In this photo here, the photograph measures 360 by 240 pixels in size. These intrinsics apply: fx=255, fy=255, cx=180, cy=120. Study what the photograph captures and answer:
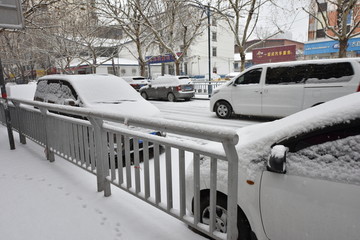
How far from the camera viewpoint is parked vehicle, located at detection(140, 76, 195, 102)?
16.1m

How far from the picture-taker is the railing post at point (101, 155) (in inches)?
125

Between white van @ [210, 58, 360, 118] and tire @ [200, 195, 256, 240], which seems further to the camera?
white van @ [210, 58, 360, 118]

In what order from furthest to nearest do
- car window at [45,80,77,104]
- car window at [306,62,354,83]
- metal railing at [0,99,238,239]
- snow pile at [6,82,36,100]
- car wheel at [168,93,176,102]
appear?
A: snow pile at [6,82,36,100] → car wheel at [168,93,176,102] → car window at [306,62,354,83] → car window at [45,80,77,104] → metal railing at [0,99,238,239]

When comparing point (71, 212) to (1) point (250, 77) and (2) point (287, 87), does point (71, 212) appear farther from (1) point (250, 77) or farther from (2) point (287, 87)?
(1) point (250, 77)

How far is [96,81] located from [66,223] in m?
4.32

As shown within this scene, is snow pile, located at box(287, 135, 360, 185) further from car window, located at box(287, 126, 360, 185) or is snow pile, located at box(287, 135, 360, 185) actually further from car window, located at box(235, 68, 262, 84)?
car window, located at box(235, 68, 262, 84)

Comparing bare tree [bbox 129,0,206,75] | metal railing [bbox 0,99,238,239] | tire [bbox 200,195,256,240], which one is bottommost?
tire [bbox 200,195,256,240]

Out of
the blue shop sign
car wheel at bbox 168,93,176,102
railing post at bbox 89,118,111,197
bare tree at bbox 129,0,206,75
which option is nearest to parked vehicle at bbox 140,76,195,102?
car wheel at bbox 168,93,176,102

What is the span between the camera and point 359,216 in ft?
5.14

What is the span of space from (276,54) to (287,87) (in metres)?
22.9

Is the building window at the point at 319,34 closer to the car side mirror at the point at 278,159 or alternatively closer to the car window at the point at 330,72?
the car window at the point at 330,72

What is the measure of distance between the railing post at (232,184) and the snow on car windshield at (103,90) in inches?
182

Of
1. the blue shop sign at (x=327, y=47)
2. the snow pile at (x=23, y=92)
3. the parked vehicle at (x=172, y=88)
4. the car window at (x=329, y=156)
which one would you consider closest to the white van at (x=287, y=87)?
the parked vehicle at (x=172, y=88)

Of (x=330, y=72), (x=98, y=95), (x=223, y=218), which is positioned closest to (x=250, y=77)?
(x=330, y=72)
